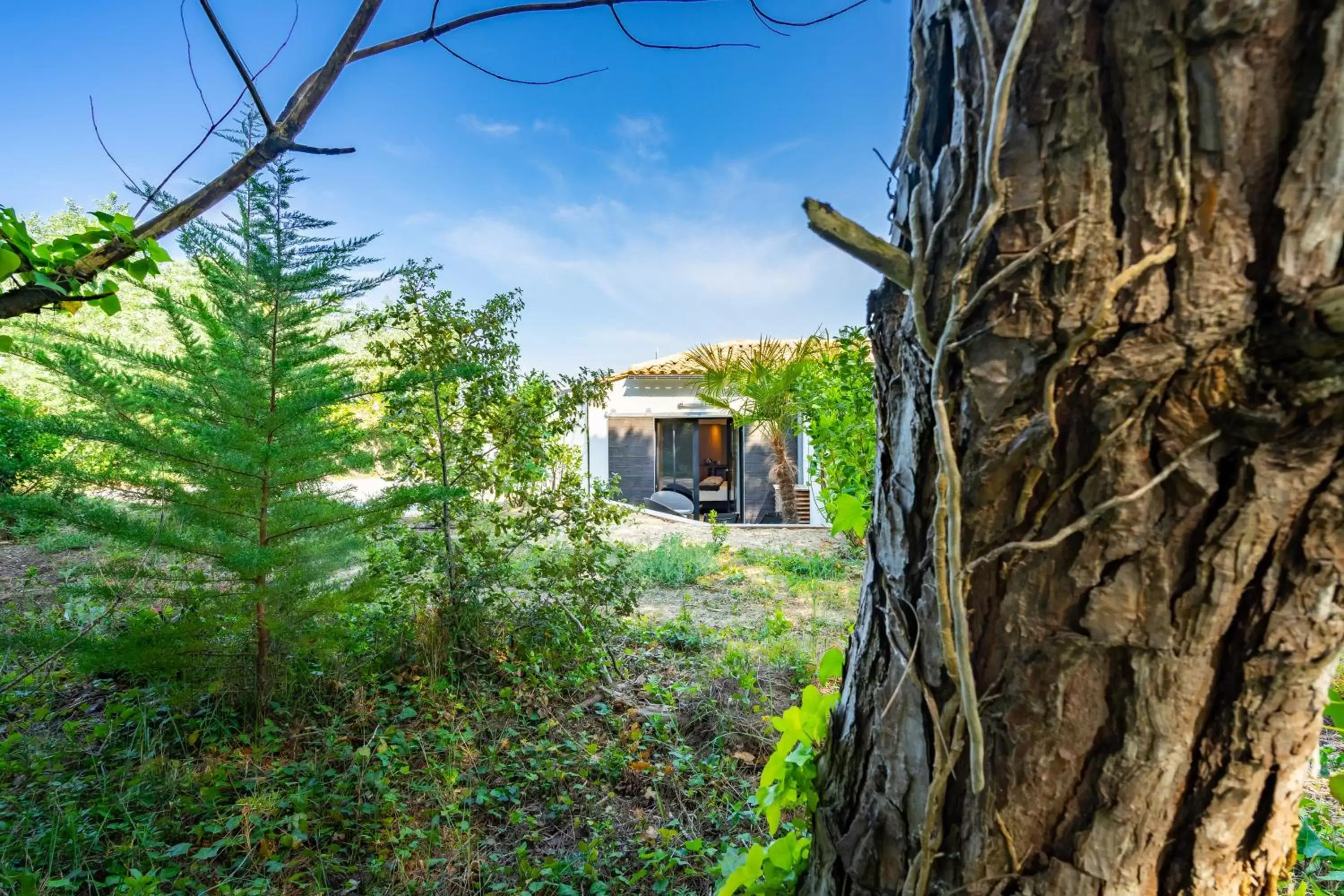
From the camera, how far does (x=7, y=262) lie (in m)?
1.17

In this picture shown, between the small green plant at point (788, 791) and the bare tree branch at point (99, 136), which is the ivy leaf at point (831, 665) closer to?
the small green plant at point (788, 791)

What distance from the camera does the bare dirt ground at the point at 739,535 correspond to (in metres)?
7.01

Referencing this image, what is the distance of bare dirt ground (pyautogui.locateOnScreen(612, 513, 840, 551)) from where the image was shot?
7.01 m

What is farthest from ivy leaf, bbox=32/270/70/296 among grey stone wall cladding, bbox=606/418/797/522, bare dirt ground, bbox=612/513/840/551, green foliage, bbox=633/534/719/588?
grey stone wall cladding, bbox=606/418/797/522

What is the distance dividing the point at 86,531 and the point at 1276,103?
136 inches

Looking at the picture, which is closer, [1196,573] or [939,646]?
[1196,573]

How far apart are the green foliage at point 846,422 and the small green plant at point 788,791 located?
3.00 meters

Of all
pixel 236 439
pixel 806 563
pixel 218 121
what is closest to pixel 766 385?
pixel 806 563

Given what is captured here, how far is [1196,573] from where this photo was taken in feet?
2.07

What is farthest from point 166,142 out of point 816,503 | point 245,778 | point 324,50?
point 816,503

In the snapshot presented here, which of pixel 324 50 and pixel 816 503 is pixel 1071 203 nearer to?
pixel 324 50

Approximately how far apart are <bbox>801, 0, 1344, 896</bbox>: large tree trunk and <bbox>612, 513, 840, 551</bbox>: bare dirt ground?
5.85 metres

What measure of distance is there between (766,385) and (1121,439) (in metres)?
8.27

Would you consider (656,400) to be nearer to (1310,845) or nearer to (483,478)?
(483,478)
